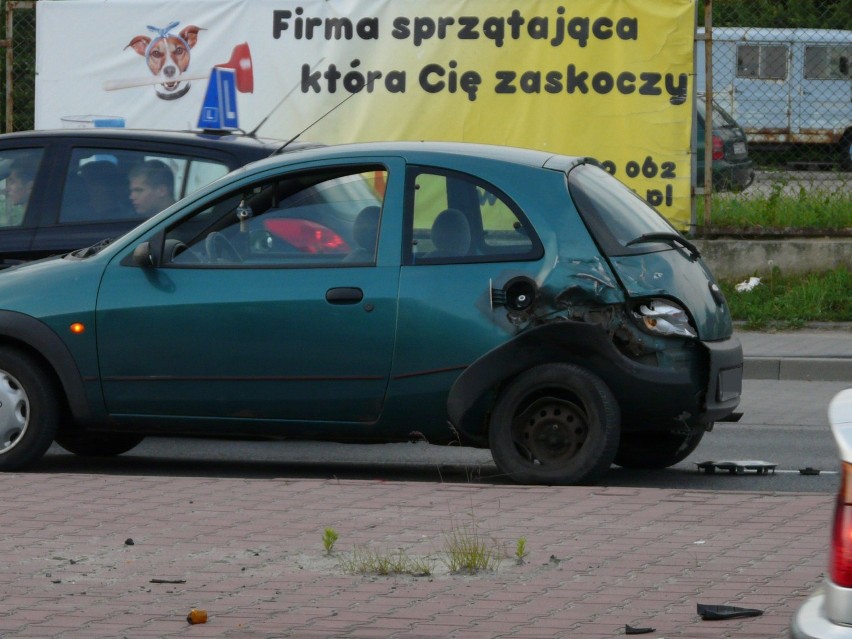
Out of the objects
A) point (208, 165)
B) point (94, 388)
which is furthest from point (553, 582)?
point (208, 165)

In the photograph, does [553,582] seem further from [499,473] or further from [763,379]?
[763,379]

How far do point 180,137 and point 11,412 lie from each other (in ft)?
6.99

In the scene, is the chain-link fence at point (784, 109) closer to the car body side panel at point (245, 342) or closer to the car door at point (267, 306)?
the car door at point (267, 306)

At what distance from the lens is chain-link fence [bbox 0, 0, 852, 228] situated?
1480cm

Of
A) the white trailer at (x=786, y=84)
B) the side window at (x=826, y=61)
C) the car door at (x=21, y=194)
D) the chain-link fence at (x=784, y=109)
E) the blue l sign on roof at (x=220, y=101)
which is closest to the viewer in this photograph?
the car door at (x=21, y=194)

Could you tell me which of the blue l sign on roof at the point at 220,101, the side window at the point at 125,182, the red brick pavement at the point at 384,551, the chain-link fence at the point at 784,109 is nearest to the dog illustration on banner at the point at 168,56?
the blue l sign on roof at the point at 220,101

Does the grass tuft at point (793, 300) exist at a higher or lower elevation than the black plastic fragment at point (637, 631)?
higher

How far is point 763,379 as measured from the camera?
12.1m

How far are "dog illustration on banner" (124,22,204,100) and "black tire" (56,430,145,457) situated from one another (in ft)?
23.3

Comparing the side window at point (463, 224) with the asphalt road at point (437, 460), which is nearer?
the side window at point (463, 224)

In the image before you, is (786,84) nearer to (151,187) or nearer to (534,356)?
(151,187)

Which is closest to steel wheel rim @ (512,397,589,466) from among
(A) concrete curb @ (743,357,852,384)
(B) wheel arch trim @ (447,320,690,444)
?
(B) wheel arch trim @ (447,320,690,444)

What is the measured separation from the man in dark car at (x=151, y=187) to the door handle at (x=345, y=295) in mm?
1928

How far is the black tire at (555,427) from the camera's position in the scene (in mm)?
7211
